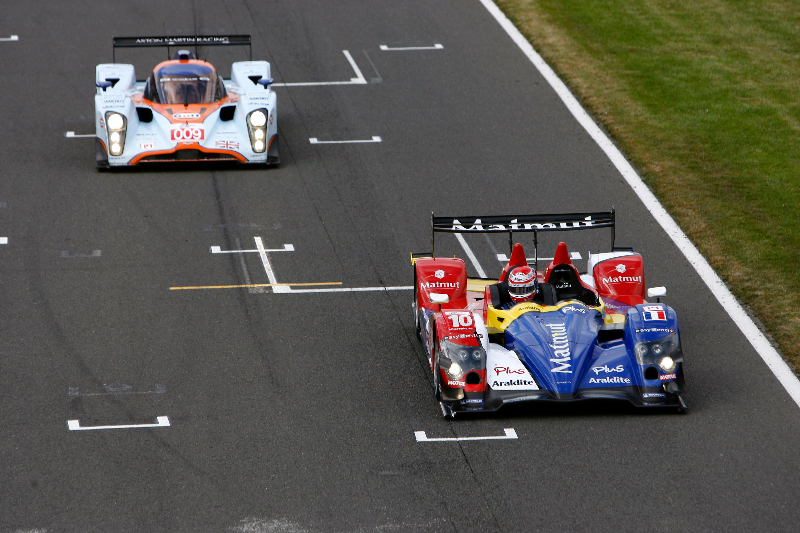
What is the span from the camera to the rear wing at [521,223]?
12.8 meters

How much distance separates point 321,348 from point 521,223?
2.62m

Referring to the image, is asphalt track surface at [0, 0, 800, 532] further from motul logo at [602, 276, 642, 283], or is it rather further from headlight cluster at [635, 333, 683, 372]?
motul logo at [602, 276, 642, 283]

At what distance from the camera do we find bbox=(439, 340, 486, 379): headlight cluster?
1126cm

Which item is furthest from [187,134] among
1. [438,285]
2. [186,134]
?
[438,285]

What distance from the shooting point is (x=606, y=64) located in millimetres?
23406

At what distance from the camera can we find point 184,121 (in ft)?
60.3

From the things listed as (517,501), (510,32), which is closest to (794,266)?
(517,501)

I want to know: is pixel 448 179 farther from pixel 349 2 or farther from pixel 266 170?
pixel 349 2

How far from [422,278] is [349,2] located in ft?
51.6

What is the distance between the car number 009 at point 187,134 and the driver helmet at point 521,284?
7.64 metres

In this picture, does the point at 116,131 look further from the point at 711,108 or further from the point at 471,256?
the point at 711,108

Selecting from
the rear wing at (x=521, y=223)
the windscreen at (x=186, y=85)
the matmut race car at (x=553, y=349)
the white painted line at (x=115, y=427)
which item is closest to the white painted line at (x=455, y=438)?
the matmut race car at (x=553, y=349)

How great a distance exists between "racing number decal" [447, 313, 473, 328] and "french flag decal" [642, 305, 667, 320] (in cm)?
172

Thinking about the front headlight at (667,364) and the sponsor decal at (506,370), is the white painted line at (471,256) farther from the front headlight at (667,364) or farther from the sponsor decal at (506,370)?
the front headlight at (667,364)
